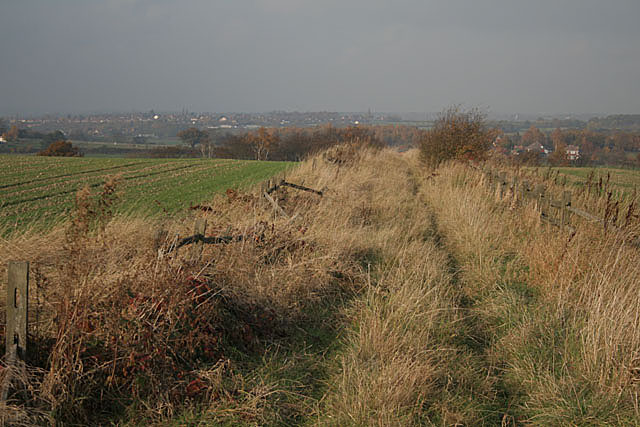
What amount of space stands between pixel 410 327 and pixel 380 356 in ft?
1.75

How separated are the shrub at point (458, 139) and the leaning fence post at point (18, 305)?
743 inches

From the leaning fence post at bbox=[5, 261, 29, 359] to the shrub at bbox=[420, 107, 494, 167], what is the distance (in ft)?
61.9

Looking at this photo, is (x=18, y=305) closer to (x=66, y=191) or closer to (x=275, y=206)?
(x=275, y=206)

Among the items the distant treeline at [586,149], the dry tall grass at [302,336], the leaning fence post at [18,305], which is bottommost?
the dry tall grass at [302,336]

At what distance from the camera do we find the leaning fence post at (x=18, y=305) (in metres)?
3.06

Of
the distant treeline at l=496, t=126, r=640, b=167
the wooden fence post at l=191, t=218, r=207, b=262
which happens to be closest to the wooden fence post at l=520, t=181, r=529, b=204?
the distant treeline at l=496, t=126, r=640, b=167

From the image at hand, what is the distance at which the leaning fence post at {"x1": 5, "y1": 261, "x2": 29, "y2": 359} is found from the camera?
306 cm

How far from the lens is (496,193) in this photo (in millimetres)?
11141

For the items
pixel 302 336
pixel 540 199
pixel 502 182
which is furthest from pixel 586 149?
pixel 302 336

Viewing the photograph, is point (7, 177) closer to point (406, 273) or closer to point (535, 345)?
point (406, 273)

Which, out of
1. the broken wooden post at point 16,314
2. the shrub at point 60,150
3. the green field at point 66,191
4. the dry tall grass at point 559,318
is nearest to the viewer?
the broken wooden post at point 16,314

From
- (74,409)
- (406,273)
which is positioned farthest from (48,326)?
(406,273)

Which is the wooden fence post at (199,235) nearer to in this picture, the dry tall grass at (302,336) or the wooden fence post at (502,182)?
the dry tall grass at (302,336)

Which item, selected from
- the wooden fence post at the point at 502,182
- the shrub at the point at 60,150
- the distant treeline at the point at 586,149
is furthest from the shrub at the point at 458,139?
the shrub at the point at 60,150
